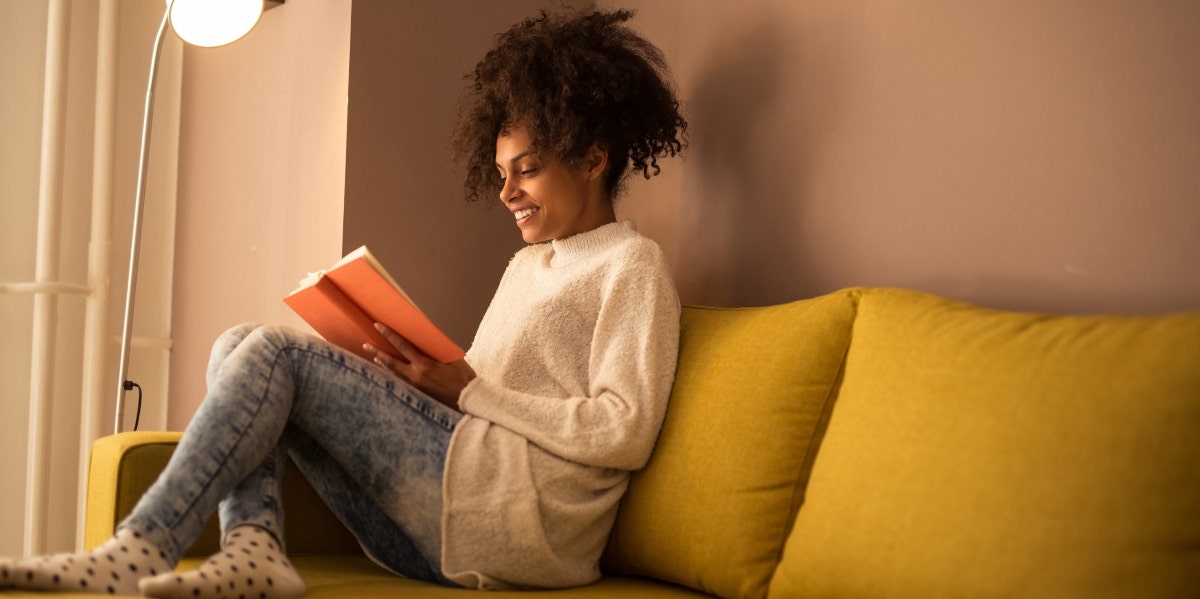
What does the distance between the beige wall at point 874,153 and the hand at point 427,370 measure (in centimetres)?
64

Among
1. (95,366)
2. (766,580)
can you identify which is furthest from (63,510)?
(766,580)

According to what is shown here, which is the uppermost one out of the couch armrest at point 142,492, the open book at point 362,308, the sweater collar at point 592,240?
the sweater collar at point 592,240

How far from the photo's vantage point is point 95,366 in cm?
302

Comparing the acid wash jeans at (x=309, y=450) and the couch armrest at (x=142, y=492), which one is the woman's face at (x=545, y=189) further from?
the couch armrest at (x=142, y=492)

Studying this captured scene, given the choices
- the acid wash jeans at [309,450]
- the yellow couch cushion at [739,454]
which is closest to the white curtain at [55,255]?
the acid wash jeans at [309,450]

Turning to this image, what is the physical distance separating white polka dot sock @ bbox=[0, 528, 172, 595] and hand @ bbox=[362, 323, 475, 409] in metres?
0.49

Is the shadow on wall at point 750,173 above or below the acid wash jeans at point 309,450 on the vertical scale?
above

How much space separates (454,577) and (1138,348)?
99 cm

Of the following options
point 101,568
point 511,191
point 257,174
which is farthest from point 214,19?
point 101,568

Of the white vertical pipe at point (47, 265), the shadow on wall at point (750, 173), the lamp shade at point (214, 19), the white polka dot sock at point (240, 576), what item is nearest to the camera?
the white polka dot sock at point (240, 576)

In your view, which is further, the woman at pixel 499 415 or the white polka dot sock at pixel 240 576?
the woman at pixel 499 415

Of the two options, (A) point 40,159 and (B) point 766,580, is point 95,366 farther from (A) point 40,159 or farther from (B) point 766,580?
(B) point 766,580

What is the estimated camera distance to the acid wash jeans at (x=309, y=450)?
59.5 inches

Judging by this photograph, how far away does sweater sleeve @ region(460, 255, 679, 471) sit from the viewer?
1.76 metres
